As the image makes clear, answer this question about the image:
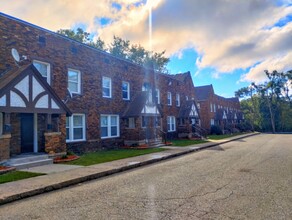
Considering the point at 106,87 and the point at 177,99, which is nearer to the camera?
the point at 106,87

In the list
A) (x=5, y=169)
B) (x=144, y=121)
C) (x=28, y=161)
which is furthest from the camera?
(x=144, y=121)

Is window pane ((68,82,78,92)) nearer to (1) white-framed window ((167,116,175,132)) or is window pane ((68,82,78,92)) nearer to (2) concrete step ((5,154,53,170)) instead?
(2) concrete step ((5,154,53,170))

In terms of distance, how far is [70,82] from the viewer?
16.2 metres

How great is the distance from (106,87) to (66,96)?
4430 millimetres

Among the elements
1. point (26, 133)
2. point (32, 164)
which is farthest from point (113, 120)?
point (32, 164)

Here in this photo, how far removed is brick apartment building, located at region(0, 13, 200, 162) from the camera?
11586mm

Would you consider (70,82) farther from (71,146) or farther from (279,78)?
(279,78)

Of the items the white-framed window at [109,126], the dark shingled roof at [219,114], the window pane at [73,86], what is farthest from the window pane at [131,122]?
the dark shingled roof at [219,114]

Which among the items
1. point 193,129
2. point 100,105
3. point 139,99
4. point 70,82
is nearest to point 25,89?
point 70,82

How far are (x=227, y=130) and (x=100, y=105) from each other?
3434 centimetres

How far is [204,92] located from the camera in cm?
4691

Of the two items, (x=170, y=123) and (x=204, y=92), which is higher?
(x=204, y=92)

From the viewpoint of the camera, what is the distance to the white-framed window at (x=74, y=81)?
16.2m

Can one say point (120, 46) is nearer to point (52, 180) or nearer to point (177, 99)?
point (177, 99)
